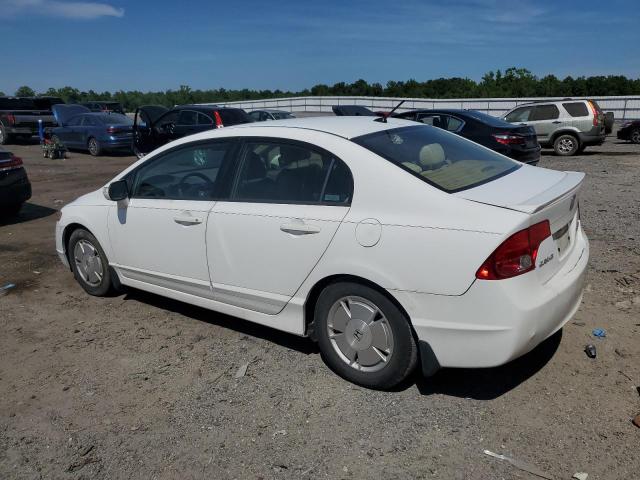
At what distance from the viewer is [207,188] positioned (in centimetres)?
421

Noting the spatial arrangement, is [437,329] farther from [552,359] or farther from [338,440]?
[552,359]

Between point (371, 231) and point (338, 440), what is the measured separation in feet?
3.85

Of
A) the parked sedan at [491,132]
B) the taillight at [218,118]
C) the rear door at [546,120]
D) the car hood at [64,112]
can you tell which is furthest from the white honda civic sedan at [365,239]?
the car hood at [64,112]

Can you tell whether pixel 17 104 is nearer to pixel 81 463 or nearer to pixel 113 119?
pixel 113 119

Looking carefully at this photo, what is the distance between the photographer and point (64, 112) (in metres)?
20.8

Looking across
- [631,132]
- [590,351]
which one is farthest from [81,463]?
[631,132]

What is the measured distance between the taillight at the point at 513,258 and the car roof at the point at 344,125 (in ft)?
4.21

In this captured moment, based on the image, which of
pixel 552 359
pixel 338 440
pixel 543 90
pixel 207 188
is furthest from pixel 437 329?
pixel 543 90

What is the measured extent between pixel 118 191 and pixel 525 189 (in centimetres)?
316

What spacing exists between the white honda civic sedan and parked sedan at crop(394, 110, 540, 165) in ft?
25.5

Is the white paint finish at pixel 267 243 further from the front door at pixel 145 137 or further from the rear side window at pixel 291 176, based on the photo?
the front door at pixel 145 137

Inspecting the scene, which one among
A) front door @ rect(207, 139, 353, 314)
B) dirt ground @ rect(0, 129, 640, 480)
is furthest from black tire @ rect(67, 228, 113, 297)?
front door @ rect(207, 139, 353, 314)

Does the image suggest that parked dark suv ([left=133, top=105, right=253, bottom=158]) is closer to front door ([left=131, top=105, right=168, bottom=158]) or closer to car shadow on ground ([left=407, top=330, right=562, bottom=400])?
front door ([left=131, top=105, right=168, bottom=158])

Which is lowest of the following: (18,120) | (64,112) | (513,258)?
(513,258)
